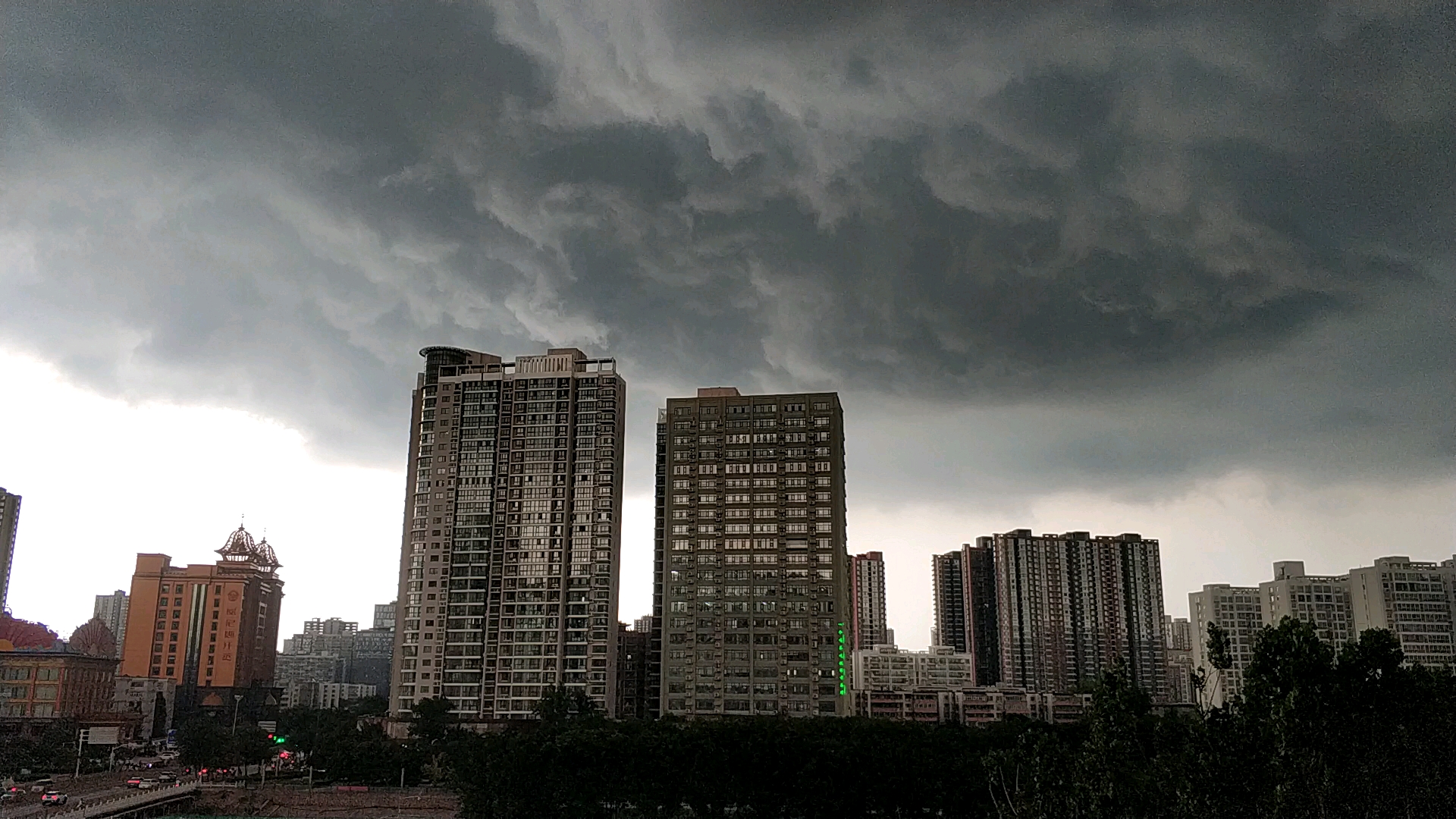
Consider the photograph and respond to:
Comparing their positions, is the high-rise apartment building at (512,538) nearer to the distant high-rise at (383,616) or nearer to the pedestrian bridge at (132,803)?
the pedestrian bridge at (132,803)

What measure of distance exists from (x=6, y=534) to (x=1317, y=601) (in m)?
101

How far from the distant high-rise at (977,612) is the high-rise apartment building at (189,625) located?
70.9m

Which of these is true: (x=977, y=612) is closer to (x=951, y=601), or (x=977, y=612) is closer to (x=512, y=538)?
(x=951, y=601)

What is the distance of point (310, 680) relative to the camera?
143 meters

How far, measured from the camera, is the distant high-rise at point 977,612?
111062 millimetres

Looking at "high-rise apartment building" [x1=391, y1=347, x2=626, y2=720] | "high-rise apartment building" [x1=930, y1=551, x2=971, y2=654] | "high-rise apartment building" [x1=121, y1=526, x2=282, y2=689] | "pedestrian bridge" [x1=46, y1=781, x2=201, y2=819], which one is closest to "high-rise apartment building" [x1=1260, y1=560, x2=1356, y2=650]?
"high-rise apartment building" [x1=930, y1=551, x2=971, y2=654]

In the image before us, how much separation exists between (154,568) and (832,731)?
237 feet

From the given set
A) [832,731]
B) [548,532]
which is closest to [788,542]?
[548,532]

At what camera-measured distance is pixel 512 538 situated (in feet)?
213

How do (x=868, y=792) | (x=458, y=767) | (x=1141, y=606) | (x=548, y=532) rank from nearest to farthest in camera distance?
(x=868, y=792), (x=458, y=767), (x=548, y=532), (x=1141, y=606)

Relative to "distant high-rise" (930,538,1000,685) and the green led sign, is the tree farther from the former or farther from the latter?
"distant high-rise" (930,538,1000,685)

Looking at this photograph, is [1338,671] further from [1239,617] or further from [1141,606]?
[1141,606]

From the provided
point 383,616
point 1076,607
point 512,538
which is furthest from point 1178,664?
point 383,616

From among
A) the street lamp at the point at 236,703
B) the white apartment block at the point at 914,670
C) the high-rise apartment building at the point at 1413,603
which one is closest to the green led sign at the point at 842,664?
the high-rise apartment building at the point at 1413,603
